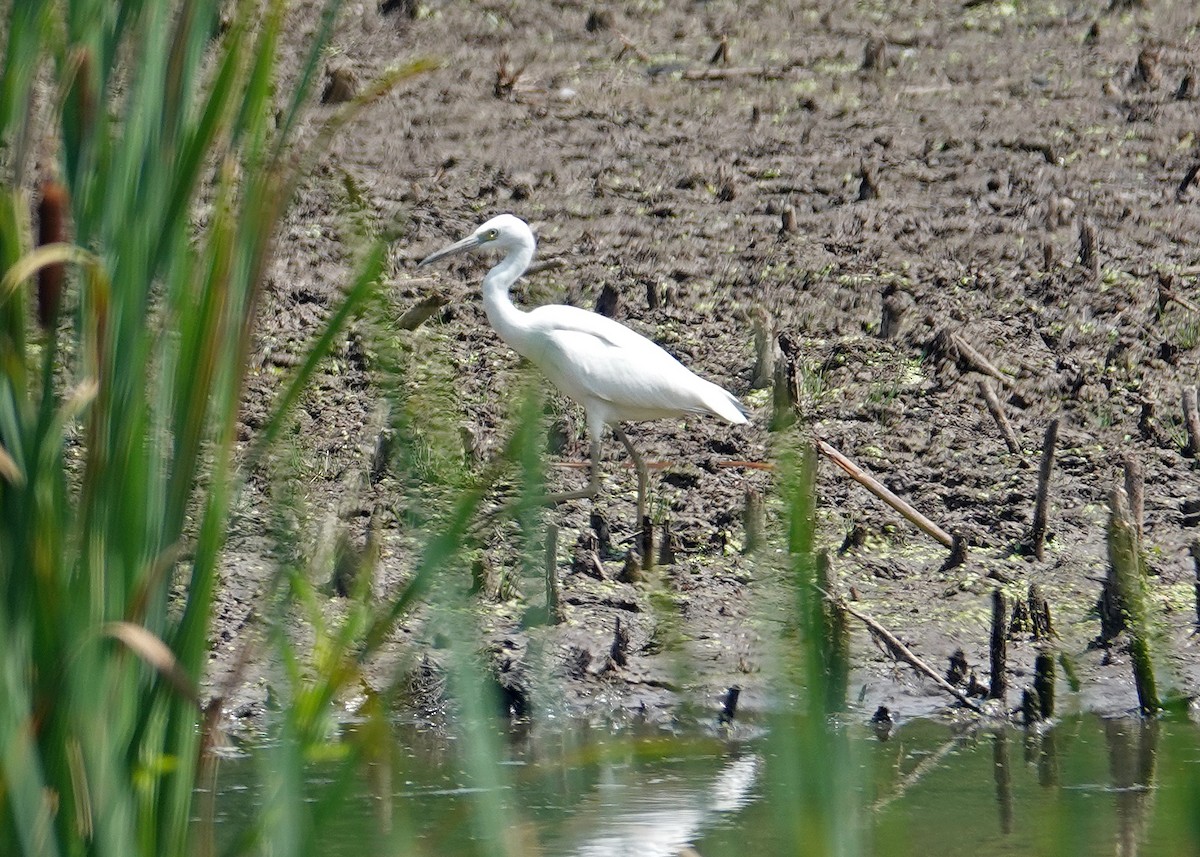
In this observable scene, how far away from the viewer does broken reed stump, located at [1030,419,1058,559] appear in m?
6.31

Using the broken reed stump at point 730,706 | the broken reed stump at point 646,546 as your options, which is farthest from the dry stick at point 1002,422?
the broken reed stump at point 730,706

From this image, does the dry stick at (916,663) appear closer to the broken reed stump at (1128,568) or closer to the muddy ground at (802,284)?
the muddy ground at (802,284)

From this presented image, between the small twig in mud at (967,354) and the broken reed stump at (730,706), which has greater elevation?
the small twig in mud at (967,354)

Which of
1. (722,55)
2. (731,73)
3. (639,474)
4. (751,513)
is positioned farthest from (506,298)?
(722,55)

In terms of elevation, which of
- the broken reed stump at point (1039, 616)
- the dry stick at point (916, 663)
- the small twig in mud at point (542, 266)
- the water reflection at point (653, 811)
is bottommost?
the water reflection at point (653, 811)

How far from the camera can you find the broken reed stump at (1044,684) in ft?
17.1

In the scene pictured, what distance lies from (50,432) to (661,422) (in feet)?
20.8

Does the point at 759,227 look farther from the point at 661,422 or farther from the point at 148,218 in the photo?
the point at 148,218

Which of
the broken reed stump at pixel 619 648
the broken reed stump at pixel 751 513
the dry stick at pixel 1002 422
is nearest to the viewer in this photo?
the broken reed stump at pixel 619 648

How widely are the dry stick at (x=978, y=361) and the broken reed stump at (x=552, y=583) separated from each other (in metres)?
2.39

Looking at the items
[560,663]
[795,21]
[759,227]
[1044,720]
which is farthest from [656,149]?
[1044,720]

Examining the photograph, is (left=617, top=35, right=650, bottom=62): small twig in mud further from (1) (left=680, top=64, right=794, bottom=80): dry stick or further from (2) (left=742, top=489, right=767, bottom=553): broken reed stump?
(2) (left=742, top=489, right=767, bottom=553): broken reed stump

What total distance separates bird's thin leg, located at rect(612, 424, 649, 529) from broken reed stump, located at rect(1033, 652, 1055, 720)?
175cm

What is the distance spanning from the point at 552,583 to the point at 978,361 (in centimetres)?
252
